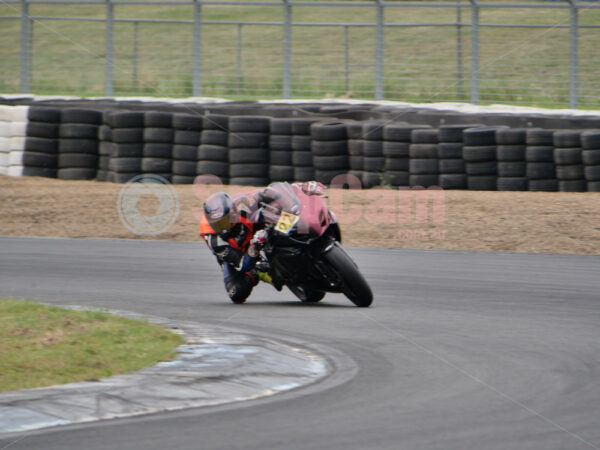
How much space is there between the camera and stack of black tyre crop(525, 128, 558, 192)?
13.9m

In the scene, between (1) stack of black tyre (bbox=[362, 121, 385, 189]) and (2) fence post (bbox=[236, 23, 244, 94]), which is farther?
(2) fence post (bbox=[236, 23, 244, 94])

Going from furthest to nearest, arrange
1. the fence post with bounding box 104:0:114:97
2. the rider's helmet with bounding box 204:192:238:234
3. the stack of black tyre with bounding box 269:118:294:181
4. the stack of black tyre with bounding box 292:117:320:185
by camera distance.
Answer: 1. the fence post with bounding box 104:0:114:97
2. the stack of black tyre with bounding box 269:118:294:181
3. the stack of black tyre with bounding box 292:117:320:185
4. the rider's helmet with bounding box 204:192:238:234

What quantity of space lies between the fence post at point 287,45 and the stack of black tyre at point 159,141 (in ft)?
10.5

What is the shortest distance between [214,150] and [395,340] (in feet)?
30.8

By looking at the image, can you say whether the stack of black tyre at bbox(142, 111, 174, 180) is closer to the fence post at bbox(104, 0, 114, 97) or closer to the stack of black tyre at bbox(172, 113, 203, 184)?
the stack of black tyre at bbox(172, 113, 203, 184)

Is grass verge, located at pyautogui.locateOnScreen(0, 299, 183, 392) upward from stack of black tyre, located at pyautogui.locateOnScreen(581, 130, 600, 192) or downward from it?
downward

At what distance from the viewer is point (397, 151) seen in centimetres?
1475

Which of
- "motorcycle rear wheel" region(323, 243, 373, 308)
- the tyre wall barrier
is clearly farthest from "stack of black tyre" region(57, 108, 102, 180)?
"motorcycle rear wheel" region(323, 243, 373, 308)

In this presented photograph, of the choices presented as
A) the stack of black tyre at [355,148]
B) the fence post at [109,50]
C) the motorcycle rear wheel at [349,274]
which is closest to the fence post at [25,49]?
the fence post at [109,50]

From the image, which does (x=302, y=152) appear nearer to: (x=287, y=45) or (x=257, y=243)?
(x=287, y=45)

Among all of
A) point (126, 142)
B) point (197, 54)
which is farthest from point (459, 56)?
point (126, 142)

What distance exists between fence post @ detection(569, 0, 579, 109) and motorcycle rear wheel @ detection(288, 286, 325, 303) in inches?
402

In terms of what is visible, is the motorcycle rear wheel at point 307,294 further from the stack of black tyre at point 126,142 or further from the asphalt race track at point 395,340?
the stack of black tyre at point 126,142

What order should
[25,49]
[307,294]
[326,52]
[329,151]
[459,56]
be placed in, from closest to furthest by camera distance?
[307,294] < [329,151] < [459,56] < [25,49] < [326,52]
